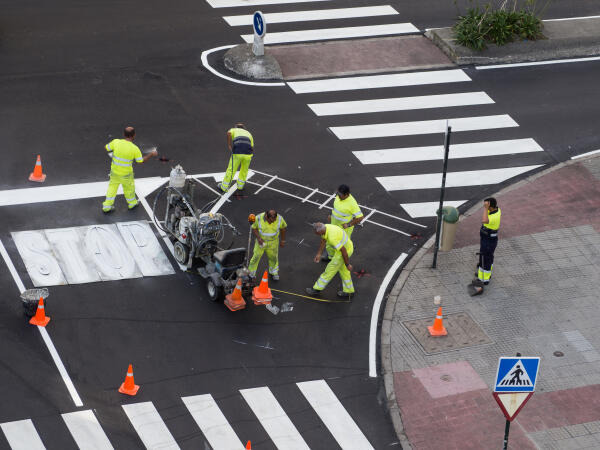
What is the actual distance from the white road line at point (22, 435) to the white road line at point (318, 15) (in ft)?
51.0

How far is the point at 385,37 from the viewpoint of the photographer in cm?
2742

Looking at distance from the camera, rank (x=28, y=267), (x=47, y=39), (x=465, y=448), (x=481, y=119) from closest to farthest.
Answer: (x=465, y=448) < (x=28, y=267) < (x=481, y=119) < (x=47, y=39)

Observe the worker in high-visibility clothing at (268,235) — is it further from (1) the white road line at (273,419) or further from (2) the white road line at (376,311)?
(1) the white road line at (273,419)

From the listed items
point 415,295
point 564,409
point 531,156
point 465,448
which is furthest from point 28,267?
point 531,156

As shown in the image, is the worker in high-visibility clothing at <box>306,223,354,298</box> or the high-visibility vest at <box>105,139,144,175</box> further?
the high-visibility vest at <box>105,139,144,175</box>

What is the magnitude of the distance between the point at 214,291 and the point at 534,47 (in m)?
13.3

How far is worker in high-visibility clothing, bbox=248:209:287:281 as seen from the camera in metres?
17.5

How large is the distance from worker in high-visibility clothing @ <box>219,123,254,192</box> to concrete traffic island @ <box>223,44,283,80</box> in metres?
4.90

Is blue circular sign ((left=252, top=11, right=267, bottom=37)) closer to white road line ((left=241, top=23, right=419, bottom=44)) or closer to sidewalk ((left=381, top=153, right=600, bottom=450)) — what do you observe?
white road line ((left=241, top=23, right=419, bottom=44))

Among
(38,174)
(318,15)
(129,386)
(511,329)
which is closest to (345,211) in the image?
(511,329)

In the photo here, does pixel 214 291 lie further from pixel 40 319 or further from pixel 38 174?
pixel 38 174

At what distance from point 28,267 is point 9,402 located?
11.3 ft

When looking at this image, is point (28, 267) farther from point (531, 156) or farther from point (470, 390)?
point (531, 156)

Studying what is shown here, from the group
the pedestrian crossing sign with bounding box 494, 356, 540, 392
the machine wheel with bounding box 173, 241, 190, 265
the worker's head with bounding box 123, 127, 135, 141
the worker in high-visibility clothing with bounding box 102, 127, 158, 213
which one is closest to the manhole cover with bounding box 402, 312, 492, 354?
the pedestrian crossing sign with bounding box 494, 356, 540, 392
